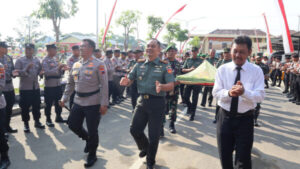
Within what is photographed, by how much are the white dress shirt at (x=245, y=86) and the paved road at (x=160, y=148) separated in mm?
1621

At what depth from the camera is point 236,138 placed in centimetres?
256

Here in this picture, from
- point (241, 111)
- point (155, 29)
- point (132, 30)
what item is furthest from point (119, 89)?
point (155, 29)

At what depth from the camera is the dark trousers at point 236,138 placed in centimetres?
249

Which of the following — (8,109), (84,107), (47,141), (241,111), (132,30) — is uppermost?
(132,30)

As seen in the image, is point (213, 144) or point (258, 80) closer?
point (258, 80)

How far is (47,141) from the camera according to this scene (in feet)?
15.7

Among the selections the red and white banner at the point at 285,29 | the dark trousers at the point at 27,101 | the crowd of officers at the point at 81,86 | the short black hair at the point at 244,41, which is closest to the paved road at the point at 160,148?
the crowd of officers at the point at 81,86

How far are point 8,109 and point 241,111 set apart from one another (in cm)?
502

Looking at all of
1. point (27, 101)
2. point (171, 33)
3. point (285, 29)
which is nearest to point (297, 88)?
point (285, 29)

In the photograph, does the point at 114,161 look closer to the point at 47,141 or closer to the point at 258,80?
the point at 47,141

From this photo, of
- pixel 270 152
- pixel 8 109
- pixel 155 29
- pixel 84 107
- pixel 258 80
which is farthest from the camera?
pixel 155 29

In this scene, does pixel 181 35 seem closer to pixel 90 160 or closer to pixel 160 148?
pixel 160 148

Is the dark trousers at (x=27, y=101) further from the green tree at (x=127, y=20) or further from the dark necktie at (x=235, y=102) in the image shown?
the green tree at (x=127, y=20)

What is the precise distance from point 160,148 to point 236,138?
2144 mm
